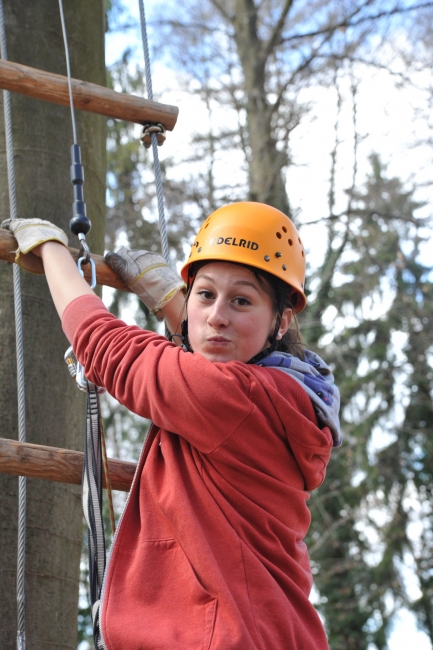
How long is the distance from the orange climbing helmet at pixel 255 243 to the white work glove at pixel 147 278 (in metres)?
0.25

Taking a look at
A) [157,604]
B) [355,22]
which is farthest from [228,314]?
[355,22]

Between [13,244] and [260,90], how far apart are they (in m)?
8.57

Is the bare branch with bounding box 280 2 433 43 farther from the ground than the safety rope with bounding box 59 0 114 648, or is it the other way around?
the bare branch with bounding box 280 2 433 43

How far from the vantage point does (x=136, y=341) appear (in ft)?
6.57

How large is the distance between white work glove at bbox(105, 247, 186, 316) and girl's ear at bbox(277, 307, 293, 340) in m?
0.47

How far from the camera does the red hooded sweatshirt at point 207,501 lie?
1765mm

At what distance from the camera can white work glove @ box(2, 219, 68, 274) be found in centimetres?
231

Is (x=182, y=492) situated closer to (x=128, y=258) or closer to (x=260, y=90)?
(x=128, y=258)

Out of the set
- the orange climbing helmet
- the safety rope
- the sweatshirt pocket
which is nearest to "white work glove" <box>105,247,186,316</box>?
the orange climbing helmet

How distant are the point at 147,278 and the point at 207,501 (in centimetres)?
99

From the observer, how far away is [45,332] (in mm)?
2834

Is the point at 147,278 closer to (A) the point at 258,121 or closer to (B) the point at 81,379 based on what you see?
(B) the point at 81,379

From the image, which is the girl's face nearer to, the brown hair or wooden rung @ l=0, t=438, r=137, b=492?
the brown hair

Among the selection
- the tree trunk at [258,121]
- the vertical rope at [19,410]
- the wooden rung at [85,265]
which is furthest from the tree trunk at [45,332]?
the tree trunk at [258,121]
